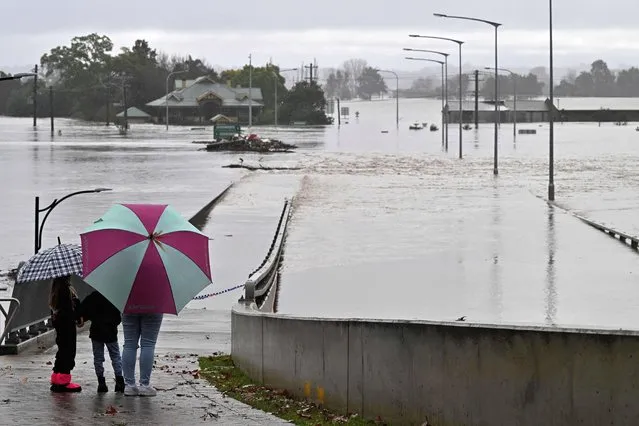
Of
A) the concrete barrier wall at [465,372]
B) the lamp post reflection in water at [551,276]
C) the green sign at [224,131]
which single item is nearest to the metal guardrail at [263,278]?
the lamp post reflection in water at [551,276]

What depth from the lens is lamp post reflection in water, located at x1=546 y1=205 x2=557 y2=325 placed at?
28.5 metres

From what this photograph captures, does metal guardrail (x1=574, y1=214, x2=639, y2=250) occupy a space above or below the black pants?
below

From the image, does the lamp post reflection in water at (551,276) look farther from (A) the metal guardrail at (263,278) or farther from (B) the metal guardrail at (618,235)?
(A) the metal guardrail at (263,278)

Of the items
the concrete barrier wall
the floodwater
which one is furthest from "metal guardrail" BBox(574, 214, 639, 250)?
the concrete barrier wall

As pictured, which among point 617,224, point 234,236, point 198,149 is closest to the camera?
point 234,236

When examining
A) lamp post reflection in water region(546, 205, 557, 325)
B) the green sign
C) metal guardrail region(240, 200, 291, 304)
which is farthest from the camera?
the green sign

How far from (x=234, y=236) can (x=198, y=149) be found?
70.2 m

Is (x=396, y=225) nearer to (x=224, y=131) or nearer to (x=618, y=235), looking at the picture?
(x=618, y=235)

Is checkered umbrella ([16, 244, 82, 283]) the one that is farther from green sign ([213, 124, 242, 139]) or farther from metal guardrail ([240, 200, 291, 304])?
green sign ([213, 124, 242, 139])

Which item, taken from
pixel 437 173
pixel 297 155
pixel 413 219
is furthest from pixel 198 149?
pixel 413 219

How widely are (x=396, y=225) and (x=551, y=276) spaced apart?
15.0m

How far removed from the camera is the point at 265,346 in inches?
587

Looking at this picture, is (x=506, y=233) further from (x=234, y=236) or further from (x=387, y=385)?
(x=387, y=385)

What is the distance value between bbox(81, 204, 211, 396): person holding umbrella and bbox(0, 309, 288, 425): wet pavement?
469 millimetres
